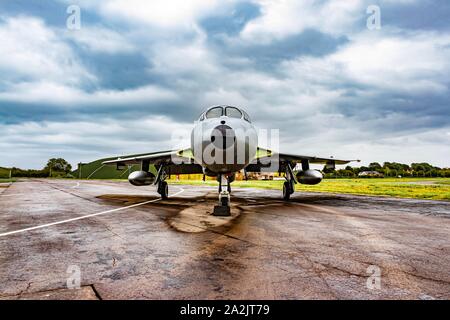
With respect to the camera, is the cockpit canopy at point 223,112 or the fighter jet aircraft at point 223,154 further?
the cockpit canopy at point 223,112

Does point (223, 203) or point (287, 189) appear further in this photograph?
point (287, 189)

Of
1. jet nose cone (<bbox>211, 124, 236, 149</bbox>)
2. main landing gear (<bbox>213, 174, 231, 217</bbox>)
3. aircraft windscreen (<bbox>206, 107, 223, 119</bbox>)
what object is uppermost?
aircraft windscreen (<bbox>206, 107, 223, 119</bbox>)

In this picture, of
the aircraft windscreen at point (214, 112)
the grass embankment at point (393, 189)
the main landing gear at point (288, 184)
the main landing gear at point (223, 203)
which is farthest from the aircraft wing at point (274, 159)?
the grass embankment at point (393, 189)

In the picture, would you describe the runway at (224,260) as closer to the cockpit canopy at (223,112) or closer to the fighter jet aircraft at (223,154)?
the fighter jet aircraft at (223,154)

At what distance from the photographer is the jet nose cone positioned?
641 centimetres

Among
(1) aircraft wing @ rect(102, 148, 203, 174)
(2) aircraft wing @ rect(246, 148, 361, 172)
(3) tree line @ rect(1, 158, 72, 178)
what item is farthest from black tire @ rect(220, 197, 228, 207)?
(3) tree line @ rect(1, 158, 72, 178)

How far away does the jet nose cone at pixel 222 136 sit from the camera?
6.41 m

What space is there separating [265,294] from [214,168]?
5144mm

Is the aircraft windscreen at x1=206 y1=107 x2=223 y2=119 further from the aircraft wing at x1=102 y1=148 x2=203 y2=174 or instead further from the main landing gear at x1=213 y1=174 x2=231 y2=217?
the main landing gear at x1=213 y1=174 x2=231 y2=217

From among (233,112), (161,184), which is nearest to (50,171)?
(161,184)

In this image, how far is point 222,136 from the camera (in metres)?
6.41

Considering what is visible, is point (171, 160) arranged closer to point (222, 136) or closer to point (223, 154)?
point (223, 154)
